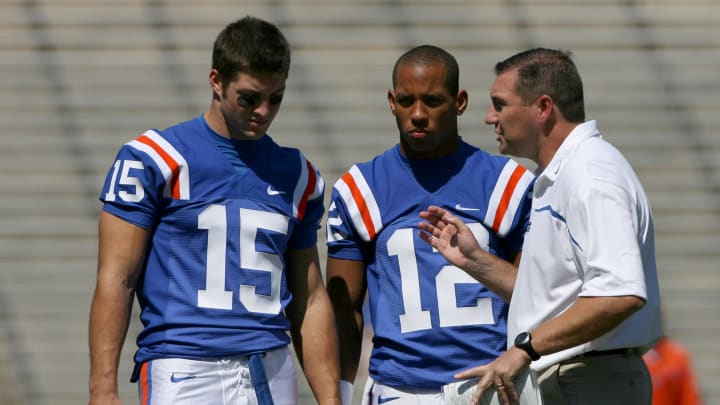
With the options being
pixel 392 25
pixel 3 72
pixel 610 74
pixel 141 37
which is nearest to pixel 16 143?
pixel 3 72

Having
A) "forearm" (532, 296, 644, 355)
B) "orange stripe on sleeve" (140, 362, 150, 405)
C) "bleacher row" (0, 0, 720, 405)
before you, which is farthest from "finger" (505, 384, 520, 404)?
"bleacher row" (0, 0, 720, 405)

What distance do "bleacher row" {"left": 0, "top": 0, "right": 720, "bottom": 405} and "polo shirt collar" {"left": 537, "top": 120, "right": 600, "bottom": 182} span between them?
4.13 metres

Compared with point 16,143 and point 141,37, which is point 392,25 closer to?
point 141,37

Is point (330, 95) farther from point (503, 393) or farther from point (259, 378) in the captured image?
point (503, 393)

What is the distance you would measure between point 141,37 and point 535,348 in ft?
16.5

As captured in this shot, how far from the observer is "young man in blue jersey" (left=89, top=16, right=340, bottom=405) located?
3.18m

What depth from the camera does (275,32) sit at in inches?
132

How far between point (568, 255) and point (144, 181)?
1.13 meters

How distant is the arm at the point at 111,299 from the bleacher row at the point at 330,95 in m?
4.06

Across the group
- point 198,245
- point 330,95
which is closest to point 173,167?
point 198,245

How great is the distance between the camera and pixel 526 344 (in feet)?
9.66

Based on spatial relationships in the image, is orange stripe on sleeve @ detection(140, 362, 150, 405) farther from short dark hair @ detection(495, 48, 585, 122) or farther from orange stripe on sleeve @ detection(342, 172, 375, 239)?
short dark hair @ detection(495, 48, 585, 122)

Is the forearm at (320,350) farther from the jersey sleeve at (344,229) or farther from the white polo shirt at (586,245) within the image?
the white polo shirt at (586,245)

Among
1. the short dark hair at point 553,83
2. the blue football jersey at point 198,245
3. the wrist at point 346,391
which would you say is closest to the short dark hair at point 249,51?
the blue football jersey at point 198,245
